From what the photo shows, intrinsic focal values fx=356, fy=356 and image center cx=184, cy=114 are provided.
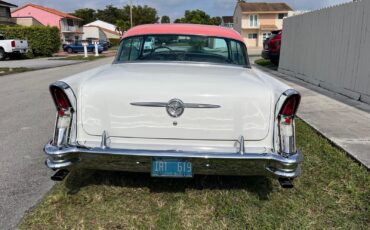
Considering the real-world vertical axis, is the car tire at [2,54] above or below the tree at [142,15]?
below

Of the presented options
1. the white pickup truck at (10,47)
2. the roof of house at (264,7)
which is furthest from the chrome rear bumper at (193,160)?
the roof of house at (264,7)

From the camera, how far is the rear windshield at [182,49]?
450cm

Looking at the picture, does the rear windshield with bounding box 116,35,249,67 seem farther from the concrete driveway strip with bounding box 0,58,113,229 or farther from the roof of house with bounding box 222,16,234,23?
the roof of house with bounding box 222,16,234,23

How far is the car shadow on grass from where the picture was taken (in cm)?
372

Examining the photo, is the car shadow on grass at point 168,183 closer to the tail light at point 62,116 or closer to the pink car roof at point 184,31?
the tail light at point 62,116

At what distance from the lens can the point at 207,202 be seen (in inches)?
136

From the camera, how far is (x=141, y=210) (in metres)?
3.30

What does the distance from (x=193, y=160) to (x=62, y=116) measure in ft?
4.04

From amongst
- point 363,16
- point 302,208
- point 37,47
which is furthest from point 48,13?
point 302,208

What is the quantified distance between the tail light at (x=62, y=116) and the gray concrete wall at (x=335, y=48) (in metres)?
6.53

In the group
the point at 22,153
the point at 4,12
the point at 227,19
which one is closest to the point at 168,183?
the point at 22,153

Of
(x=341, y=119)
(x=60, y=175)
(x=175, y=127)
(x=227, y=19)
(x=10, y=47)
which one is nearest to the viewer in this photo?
(x=175, y=127)

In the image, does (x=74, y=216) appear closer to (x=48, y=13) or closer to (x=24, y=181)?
(x=24, y=181)

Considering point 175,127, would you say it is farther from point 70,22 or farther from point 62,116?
point 70,22
